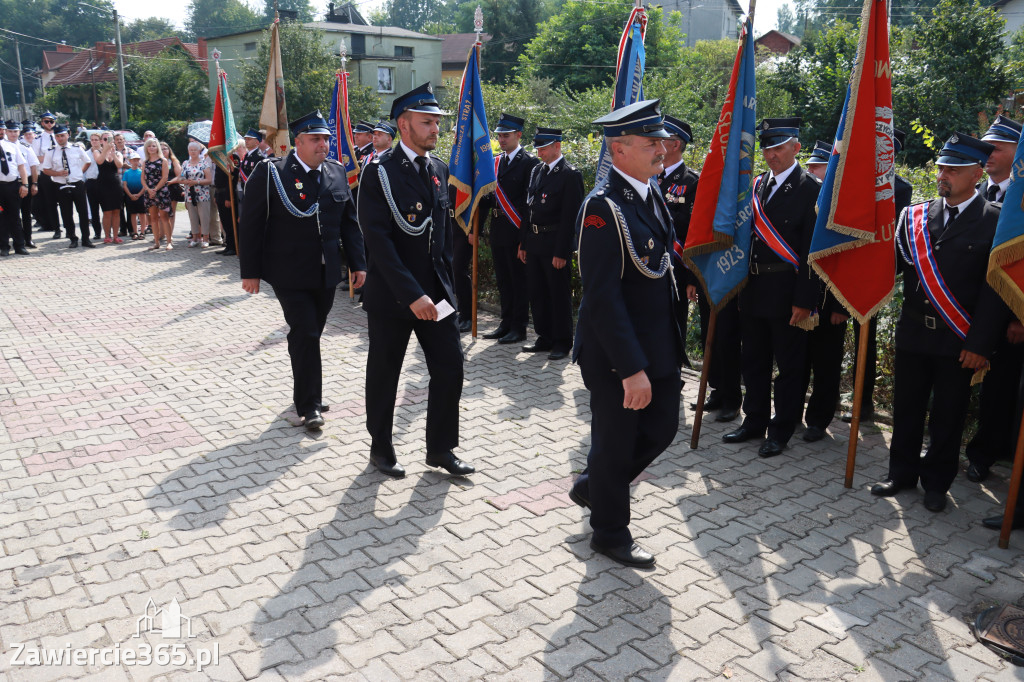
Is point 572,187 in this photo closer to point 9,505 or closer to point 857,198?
point 857,198

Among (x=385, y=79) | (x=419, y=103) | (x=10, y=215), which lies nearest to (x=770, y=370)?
(x=419, y=103)

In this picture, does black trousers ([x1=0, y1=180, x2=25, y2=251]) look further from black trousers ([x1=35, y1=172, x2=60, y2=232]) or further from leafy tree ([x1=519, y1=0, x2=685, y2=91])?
leafy tree ([x1=519, y1=0, x2=685, y2=91])

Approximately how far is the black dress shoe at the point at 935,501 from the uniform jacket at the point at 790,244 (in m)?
1.36

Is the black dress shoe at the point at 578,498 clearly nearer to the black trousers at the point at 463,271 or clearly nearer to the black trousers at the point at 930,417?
A: the black trousers at the point at 930,417

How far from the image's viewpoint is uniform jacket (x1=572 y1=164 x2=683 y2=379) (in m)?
3.78

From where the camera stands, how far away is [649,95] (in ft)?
104

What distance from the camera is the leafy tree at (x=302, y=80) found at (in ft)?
135

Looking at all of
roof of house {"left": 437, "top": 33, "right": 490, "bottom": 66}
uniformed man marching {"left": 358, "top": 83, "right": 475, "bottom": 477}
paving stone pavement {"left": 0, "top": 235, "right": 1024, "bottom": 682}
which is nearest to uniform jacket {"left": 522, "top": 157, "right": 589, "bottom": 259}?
paving stone pavement {"left": 0, "top": 235, "right": 1024, "bottom": 682}

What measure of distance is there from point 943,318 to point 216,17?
120654mm

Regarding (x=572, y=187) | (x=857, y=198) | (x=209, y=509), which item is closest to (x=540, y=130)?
(x=572, y=187)

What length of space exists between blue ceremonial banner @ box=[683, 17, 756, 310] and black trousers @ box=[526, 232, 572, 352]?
238 centimetres

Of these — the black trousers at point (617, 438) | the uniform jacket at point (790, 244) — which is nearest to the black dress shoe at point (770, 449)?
the uniform jacket at point (790, 244)

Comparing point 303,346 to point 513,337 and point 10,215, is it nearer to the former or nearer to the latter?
point 513,337

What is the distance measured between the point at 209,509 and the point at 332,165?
2782 mm
